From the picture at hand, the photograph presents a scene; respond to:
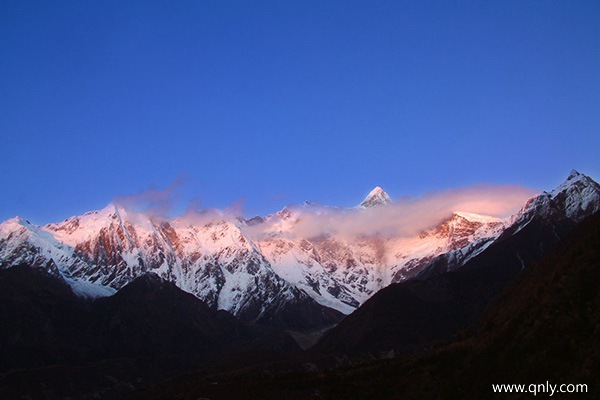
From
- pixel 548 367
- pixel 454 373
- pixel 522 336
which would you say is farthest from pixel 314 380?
pixel 548 367

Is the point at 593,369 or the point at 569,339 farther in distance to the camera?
→ the point at 569,339

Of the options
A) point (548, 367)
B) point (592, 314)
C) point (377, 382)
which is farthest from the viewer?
point (377, 382)

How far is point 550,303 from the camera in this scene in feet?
378

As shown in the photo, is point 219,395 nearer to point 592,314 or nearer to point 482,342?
point 482,342

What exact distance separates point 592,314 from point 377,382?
41.6 metres

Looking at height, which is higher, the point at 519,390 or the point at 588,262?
the point at 588,262

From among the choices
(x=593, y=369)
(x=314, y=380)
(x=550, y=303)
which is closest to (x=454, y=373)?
(x=550, y=303)

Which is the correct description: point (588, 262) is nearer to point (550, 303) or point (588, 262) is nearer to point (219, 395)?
point (550, 303)

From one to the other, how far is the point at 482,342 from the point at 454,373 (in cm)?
970

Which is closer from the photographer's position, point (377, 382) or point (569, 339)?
point (569, 339)

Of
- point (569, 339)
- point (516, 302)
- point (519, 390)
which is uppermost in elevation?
point (516, 302)

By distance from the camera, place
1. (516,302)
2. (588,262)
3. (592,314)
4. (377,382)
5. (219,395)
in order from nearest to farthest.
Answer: (592,314) → (588,262) → (377,382) → (516,302) → (219,395)

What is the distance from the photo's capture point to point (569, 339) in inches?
3981

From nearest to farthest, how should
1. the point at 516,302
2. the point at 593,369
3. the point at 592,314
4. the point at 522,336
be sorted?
the point at 593,369 → the point at 592,314 → the point at 522,336 → the point at 516,302
